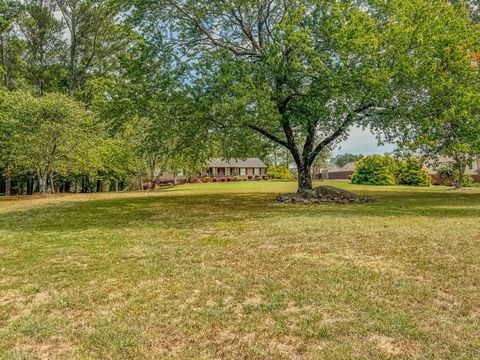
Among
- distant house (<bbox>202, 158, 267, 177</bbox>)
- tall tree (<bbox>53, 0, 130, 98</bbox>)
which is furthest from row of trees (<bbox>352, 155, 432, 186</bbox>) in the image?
distant house (<bbox>202, 158, 267, 177</bbox>)

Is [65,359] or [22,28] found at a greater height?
[22,28]

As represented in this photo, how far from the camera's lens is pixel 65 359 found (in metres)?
3.51

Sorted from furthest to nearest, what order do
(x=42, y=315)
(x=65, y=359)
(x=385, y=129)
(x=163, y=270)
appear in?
(x=385, y=129) → (x=163, y=270) → (x=42, y=315) → (x=65, y=359)

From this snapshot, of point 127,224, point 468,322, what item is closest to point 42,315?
point 468,322

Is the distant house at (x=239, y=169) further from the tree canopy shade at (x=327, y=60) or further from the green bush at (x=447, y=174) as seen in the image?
the tree canopy shade at (x=327, y=60)

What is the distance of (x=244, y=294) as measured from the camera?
196 inches

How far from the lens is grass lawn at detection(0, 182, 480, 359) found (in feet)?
12.1

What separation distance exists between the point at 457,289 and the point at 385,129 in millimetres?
13603

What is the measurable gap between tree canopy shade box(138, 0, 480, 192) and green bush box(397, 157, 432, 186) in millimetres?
25675

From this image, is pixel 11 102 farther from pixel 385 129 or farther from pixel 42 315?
pixel 42 315

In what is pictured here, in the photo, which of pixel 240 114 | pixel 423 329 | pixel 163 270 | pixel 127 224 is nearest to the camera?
pixel 423 329

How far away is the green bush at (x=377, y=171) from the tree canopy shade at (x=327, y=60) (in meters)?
24.8

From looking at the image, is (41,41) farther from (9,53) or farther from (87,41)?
(87,41)

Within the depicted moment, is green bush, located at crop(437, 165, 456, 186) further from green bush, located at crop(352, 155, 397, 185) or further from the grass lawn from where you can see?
the grass lawn
